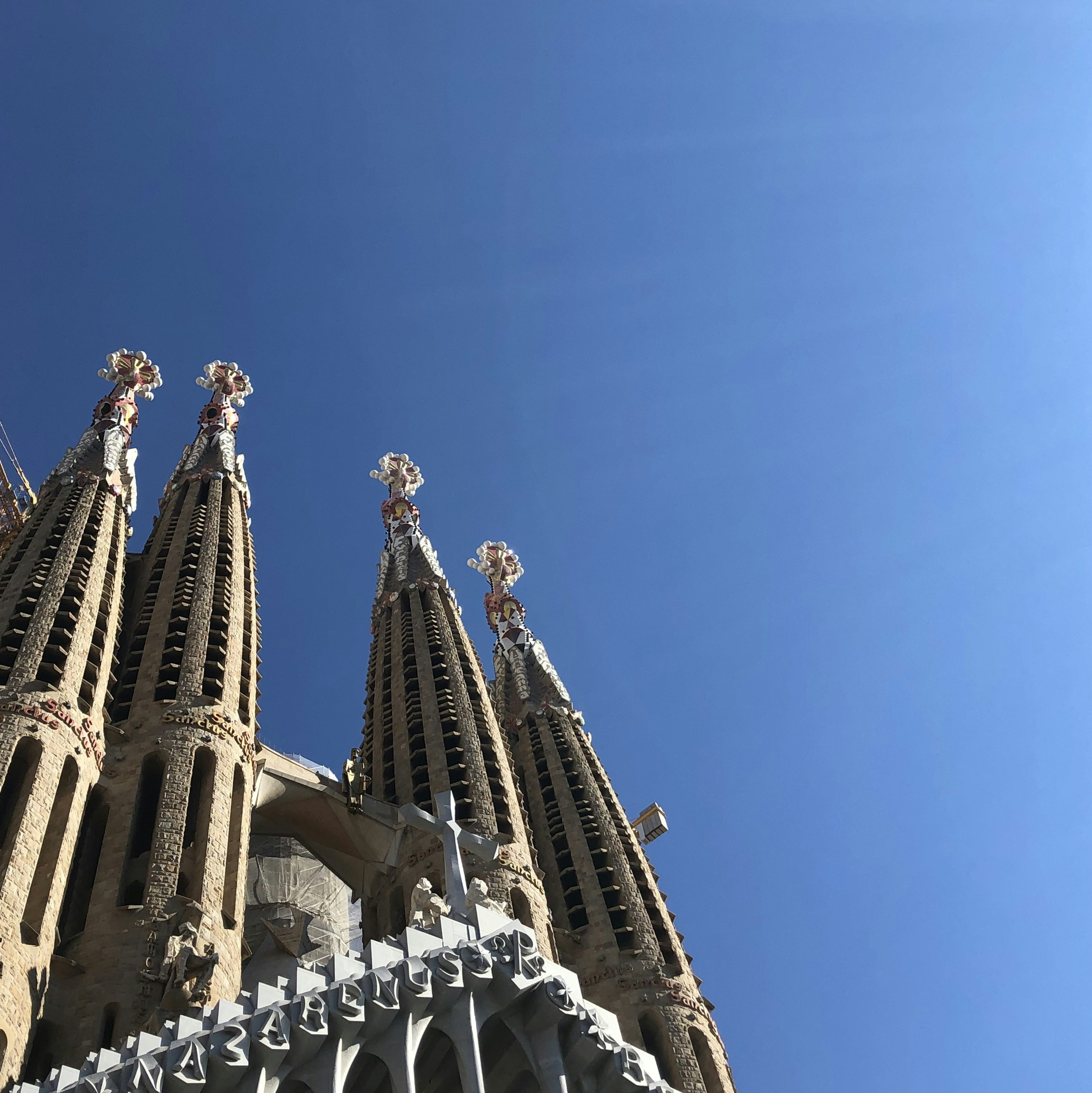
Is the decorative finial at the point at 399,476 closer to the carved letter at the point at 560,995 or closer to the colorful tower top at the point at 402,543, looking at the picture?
the colorful tower top at the point at 402,543

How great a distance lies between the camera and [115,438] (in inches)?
1838

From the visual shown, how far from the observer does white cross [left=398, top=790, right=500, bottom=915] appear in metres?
21.5

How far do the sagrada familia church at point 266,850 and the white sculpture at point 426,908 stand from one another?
2.4 inches

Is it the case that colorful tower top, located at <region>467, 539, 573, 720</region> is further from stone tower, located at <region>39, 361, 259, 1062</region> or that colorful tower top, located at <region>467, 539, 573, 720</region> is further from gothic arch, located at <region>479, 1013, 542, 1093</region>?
gothic arch, located at <region>479, 1013, 542, 1093</region>

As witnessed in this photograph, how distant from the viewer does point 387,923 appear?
35.1m

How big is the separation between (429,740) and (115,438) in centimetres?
1576

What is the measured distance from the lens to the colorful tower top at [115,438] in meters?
43.8

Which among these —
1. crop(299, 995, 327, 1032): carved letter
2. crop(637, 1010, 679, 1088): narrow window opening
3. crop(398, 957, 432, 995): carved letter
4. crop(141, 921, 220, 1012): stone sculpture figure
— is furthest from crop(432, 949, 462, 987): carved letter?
crop(637, 1010, 679, 1088): narrow window opening

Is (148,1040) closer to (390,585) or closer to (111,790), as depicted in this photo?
(111,790)

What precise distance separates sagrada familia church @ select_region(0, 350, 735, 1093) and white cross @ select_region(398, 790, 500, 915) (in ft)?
0.28

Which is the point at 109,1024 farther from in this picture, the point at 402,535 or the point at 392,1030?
the point at 402,535

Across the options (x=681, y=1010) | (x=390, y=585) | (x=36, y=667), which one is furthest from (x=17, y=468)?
(x=681, y=1010)

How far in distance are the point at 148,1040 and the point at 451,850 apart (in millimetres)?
5877

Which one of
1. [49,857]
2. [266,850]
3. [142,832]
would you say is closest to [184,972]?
[49,857]
